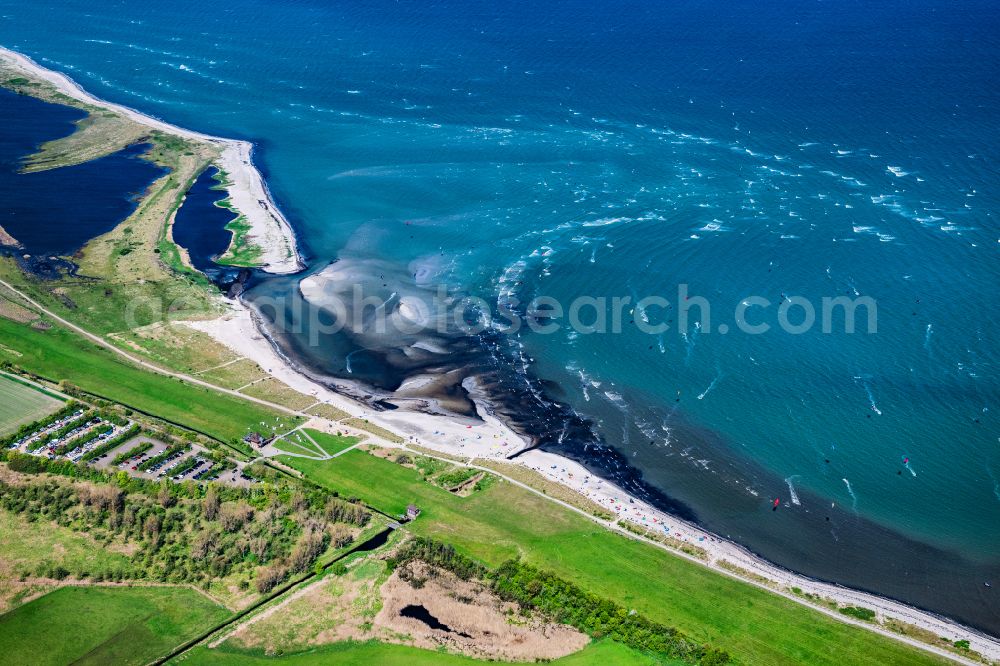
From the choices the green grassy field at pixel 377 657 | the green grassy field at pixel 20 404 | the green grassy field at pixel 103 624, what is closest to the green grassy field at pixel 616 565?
the green grassy field at pixel 377 657

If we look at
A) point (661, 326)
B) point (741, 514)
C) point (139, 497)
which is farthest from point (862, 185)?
point (139, 497)

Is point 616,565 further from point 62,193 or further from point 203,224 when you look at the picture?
point 62,193

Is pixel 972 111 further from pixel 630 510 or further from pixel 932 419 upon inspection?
pixel 630 510

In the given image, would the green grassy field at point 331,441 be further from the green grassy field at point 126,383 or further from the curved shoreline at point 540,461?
the curved shoreline at point 540,461

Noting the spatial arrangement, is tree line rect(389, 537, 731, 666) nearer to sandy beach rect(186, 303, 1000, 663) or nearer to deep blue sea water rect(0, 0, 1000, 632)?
sandy beach rect(186, 303, 1000, 663)

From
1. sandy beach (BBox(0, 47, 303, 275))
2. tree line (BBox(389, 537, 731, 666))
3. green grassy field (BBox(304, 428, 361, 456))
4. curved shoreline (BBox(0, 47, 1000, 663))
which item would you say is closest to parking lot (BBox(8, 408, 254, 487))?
green grassy field (BBox(304, 428, 361, 456))

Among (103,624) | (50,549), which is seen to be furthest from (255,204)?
(103,624)

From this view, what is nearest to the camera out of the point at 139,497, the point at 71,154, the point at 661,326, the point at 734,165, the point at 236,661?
the point at 236,661
